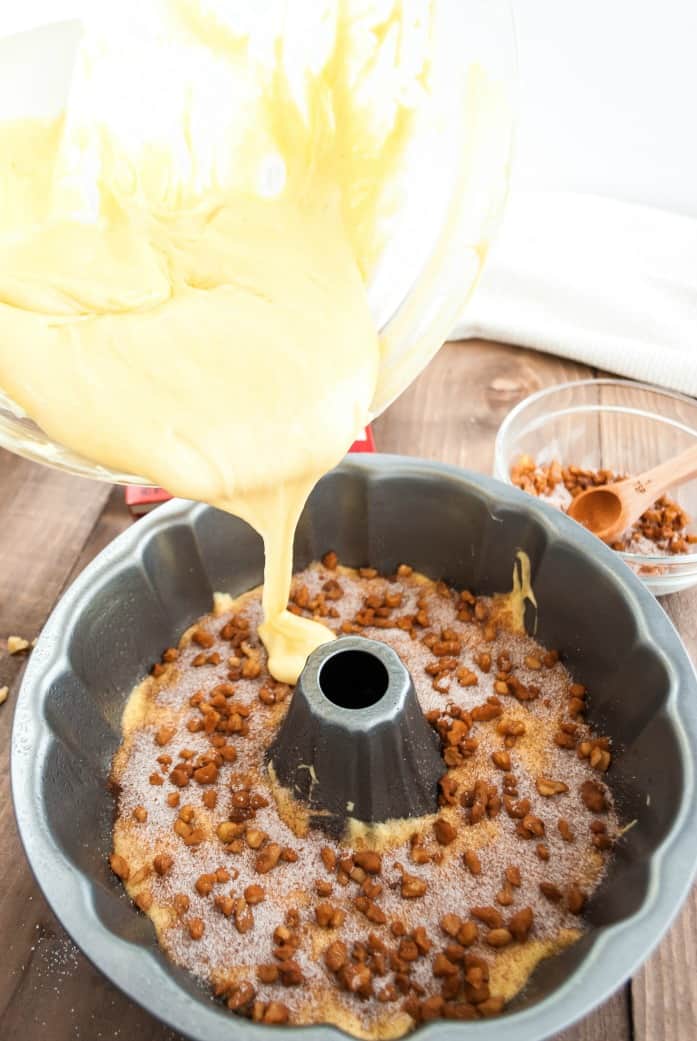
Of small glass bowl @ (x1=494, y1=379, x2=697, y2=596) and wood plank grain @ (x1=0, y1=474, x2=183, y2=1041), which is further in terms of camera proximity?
small glass bowl @ (x1=494, y1=379, x2=697, y2=596)

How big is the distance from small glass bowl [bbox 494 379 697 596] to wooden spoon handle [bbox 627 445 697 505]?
0.38 feet

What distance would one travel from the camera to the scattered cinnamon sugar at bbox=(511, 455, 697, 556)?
81cm

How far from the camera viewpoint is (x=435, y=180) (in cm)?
56

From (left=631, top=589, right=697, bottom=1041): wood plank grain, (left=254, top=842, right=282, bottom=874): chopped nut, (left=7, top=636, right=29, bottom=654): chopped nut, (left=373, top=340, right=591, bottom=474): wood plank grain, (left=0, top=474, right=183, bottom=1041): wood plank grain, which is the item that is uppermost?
(left=373, top=340, right=591, bottom=474): wood plank grain

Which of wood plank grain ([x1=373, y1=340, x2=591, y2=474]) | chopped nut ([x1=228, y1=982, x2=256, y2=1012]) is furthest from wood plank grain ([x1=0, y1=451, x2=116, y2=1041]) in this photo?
wood plank grain ([x1=373, y1=340, x2=591, y2=474])

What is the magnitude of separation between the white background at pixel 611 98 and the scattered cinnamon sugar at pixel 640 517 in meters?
0.45

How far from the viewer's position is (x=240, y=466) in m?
0.53

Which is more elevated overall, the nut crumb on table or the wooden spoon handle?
the wooden spoon handle

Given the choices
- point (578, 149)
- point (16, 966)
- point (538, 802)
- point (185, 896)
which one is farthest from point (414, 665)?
point (578, 149)

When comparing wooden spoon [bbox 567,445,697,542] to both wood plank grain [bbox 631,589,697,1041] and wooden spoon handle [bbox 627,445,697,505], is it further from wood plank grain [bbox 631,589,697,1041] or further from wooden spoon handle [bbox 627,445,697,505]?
wood plank grain [bbox 631,589,697,1041]

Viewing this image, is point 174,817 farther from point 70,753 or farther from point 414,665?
point 414,665

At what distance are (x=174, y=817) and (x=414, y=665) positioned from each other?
8.7 inches

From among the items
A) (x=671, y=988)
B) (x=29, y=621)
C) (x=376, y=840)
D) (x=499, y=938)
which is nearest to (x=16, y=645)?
(x=29, y=621)

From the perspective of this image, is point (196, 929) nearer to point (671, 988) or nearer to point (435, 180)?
point (671, 988)
